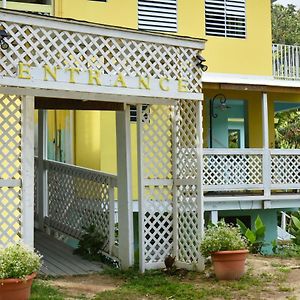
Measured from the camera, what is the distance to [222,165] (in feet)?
43.3

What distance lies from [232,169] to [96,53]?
21.4 feet

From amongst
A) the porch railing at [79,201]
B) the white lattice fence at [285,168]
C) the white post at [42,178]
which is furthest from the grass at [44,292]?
the white lattice fence at [285,168]

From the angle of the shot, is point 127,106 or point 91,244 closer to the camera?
point 127,106

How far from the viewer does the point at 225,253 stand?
805 cm

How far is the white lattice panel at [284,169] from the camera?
13727 mm

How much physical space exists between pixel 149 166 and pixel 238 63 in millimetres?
7431

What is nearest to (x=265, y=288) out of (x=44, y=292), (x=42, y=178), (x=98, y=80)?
(x=44, y=292)

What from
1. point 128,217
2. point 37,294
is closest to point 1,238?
point 37,294

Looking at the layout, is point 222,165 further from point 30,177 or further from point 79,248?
point 30,177

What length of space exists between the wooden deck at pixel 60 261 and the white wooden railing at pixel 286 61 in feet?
27.2

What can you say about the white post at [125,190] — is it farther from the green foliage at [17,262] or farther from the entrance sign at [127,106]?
the green foliage at [17,262]

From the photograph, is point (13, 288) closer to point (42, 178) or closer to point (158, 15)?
point (42, 178)

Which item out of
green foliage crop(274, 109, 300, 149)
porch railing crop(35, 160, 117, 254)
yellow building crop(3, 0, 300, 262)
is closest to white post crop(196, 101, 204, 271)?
porch railing crop(35, 160, 117, 254)

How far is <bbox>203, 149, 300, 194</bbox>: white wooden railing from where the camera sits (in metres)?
13.1
